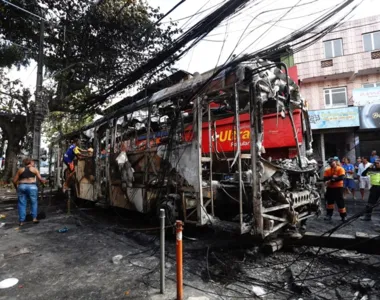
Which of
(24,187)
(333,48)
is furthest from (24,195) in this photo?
(333,48)

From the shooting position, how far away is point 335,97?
46.8 feet

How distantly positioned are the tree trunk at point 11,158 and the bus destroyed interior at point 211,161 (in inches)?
412

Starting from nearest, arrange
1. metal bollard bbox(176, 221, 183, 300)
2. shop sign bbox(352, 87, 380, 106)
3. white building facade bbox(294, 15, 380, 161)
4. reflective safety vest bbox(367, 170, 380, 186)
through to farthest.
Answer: metal bollard bbox(176, 221, 183, 300) < reflective safety vest bbox(367, 170, 380, 186) < shop sign bbox(352, 87, 380, 106) < white building facade bbox(294, 15, 380, 161)

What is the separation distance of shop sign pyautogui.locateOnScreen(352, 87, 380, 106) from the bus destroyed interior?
9.51 m

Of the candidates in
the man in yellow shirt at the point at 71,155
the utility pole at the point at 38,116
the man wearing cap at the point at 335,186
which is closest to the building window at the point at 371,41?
the man wearing cap at the point at 335,186

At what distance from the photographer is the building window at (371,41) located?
1358cm

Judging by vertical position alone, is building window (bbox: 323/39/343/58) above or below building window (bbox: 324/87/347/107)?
above

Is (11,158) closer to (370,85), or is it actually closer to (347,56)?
(347,56)

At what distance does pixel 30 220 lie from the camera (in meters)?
6.66

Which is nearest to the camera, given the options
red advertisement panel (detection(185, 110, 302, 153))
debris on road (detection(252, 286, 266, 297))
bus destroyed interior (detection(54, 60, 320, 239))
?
debris on road (detection(252, 286, 266, 297))

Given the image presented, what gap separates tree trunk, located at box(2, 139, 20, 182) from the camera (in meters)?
14.2

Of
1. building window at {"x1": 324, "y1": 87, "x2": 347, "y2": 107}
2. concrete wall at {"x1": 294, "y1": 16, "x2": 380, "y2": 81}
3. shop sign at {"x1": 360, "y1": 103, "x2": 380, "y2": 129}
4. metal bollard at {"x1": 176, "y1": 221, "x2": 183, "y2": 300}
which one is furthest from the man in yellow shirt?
building window at {"x1": 324, "y1": 87, "x2": 347, "y2": 107}

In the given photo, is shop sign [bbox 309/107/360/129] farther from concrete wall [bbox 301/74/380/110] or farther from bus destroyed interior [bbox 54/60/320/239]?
bus destroyed interior [bbox 54/60/320/239]

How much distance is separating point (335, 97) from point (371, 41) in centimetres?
338
